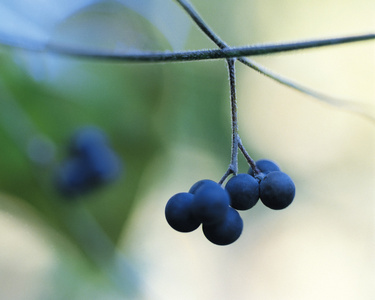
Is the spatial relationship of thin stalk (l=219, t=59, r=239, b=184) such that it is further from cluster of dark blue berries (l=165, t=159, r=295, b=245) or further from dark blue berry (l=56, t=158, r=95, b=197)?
dark blue berry (l=56, t=158, r=95, b=197)

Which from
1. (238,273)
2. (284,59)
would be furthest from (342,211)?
(284,59)

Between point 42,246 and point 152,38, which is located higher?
point 152,38

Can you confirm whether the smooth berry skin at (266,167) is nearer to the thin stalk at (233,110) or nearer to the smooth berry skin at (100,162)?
the thin stalk at (233,110)

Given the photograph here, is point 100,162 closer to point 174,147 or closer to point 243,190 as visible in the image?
point 243,190

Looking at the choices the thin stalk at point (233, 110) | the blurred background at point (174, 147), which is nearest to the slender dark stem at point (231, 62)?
the thin stalk at point (233, 110)

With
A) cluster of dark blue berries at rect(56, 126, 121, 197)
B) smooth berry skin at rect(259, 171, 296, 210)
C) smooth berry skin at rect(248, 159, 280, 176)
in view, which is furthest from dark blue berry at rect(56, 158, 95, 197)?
smooth berry skin at rect(259, 171, 296, 210)

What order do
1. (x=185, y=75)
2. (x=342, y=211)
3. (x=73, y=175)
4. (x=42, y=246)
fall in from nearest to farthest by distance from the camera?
(x=73, y=175) < (x=42, y=246) < (x=185, y=75) < (x=342, y=211)

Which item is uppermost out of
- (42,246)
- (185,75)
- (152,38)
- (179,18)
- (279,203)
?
(185,75)

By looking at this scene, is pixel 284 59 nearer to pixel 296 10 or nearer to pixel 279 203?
pixel 296 10
